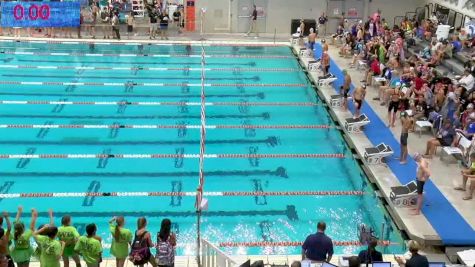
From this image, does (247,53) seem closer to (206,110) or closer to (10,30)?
(206,110)

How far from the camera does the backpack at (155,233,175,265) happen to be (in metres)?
7.50

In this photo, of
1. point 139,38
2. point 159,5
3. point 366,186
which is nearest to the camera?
point 366,186

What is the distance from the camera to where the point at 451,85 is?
14.5 metres

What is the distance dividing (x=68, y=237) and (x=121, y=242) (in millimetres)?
643

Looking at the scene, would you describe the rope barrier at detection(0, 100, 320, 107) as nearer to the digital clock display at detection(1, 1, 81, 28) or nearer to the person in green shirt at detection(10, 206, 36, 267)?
the digital clock display at detection(1, 1, 81, 28)

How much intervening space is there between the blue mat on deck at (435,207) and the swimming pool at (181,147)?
69 cm

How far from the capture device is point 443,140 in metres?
12.9

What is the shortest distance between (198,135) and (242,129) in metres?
1.17

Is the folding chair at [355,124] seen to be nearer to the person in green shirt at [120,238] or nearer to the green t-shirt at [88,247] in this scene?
the person in green shirt at [120,238]

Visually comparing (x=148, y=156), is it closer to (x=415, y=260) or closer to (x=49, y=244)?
(x=49, y=244)

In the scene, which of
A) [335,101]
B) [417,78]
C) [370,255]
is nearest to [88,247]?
[370,255]

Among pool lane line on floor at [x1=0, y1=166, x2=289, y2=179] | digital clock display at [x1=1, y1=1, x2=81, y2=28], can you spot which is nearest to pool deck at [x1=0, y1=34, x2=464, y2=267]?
pool lane line on floor at [x1=0, y1=166, x2=289, y2=179]

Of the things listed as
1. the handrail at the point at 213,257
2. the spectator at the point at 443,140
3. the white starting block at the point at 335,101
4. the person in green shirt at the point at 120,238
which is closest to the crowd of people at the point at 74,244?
the person in green shirt at the point at 120,238

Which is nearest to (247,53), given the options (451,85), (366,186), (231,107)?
(231,107)
